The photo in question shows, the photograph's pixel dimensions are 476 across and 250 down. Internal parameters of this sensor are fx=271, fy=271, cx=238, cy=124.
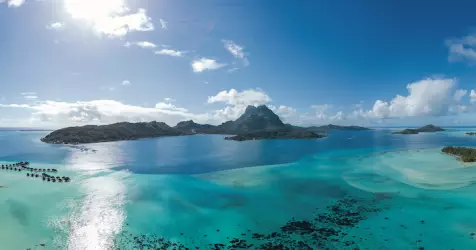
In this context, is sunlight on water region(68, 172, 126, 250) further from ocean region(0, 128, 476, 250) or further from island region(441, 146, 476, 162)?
island region(441, 146, 476, 162)

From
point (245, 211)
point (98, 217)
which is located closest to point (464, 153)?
point (245, 211)

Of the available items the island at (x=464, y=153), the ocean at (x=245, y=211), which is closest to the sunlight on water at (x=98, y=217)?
the ocean at (x=245, y=211)

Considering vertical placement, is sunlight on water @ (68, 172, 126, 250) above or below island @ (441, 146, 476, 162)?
below

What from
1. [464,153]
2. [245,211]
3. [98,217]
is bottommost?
[98,217]

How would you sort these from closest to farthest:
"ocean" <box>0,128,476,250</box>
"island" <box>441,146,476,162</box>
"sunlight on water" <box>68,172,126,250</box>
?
1. "ocean" <box>0,128,476,250</box>
2. "sunlight on water" <box>68,172,126,250</box>
3. "island" <box>441,146,476,162</box>

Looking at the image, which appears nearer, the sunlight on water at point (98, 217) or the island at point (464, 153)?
the sunlight on water at point (98, 217)

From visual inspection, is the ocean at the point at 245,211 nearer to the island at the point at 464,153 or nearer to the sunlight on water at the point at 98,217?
the sunlight on water at the point at 98,217

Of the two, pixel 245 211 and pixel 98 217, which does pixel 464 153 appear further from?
pixel 98 217

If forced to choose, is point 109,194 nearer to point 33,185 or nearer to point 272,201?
point 33,185

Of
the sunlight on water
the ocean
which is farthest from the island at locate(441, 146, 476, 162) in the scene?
the sunlight on water

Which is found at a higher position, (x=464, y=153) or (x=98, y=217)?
(x=464, y=153)

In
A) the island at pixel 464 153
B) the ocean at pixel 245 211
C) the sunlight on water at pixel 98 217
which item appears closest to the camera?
the ocean at pixel 245 211
